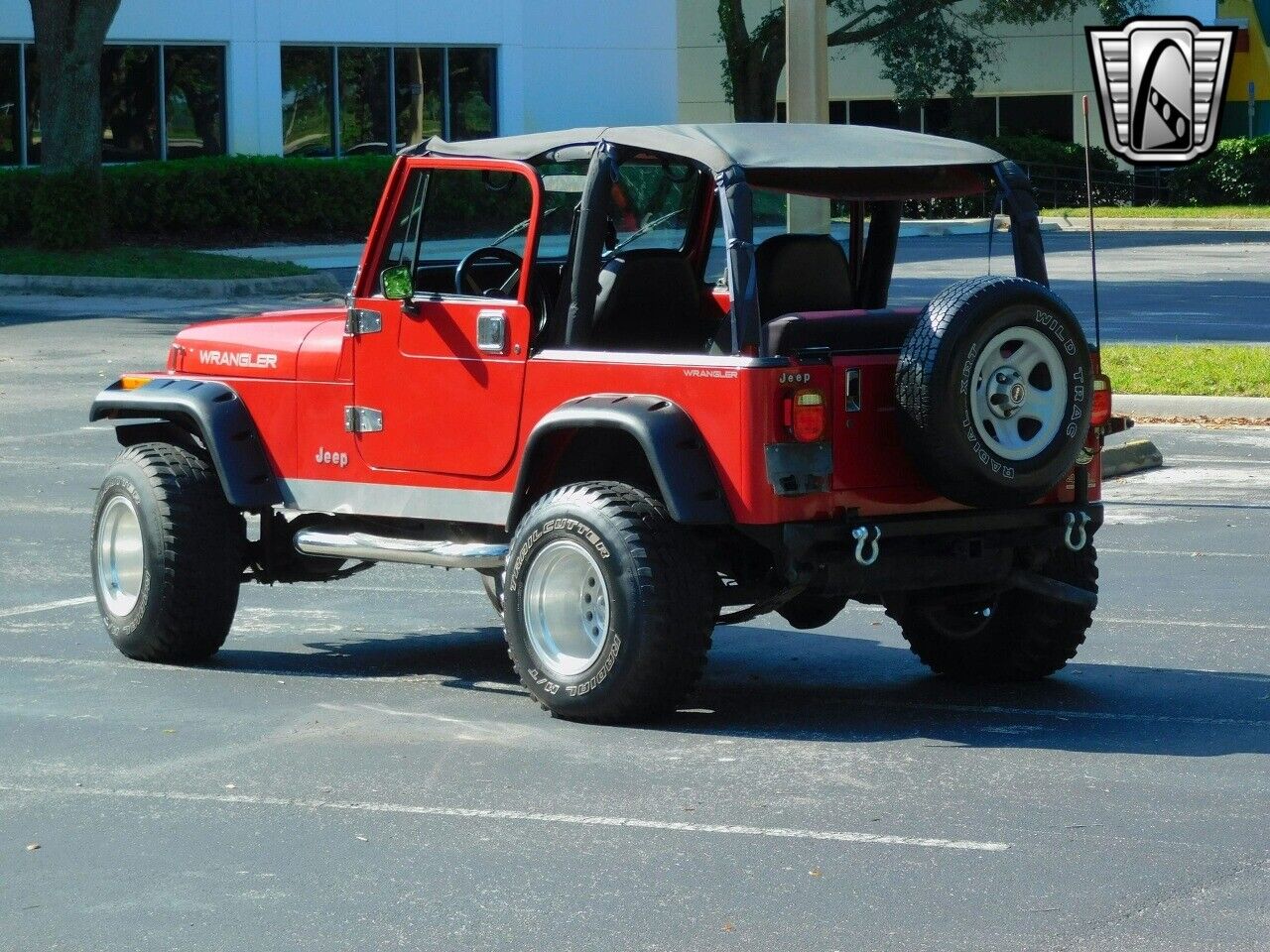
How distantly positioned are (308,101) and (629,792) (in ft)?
113

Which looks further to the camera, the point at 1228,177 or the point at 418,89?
the point at 1228,177

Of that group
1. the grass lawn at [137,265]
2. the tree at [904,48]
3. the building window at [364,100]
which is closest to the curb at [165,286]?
the grass lawn at [137,265]

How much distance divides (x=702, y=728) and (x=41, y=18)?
25.2 metres

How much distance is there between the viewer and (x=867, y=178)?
8.52 metres

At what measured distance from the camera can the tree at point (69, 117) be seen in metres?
30.4

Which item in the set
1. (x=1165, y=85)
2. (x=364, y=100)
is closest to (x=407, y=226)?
(x=1165, y=85)

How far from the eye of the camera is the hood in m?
8.75

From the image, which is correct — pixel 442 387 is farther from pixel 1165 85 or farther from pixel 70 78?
pixel 1165 85

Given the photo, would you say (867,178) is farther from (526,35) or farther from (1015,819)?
(526,35)

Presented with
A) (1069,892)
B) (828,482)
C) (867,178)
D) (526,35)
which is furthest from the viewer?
(526,35)

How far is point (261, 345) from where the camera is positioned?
891 centimetres

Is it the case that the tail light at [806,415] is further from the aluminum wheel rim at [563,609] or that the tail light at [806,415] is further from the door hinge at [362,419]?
the door hinge at [362,419]

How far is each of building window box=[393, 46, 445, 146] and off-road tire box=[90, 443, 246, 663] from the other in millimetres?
32601

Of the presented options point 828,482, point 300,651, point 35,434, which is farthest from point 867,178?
point 35,434
